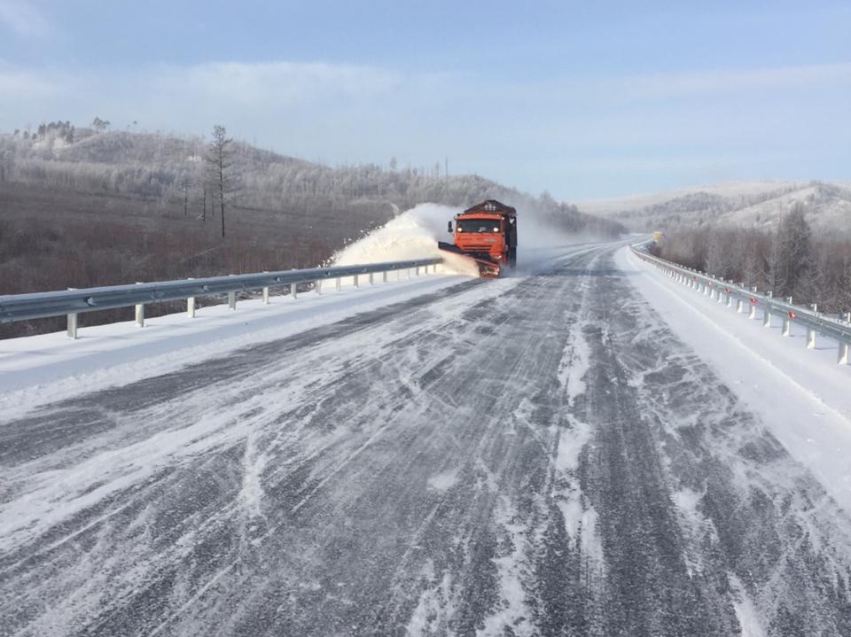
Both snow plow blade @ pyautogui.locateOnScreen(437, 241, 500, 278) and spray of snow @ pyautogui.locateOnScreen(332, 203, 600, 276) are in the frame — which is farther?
spray of snow @ pyautogui.locateOnScreen(332, 203, 600, 276)

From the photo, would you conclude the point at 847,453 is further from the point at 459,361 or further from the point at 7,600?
the point at 7,600

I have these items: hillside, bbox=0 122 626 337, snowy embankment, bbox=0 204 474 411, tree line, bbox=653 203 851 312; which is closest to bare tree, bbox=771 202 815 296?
tree line, bbox=653 203 851 312

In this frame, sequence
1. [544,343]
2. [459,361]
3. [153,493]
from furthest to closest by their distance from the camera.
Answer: [544,343] < [459,361] < [153,493]

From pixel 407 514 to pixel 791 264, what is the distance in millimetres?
114322

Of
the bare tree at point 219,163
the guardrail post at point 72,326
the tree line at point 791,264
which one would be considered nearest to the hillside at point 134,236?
the bare tree at point 219,163

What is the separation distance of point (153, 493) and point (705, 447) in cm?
456

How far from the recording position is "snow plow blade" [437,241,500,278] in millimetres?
31297

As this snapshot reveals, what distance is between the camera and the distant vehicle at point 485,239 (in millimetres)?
31562

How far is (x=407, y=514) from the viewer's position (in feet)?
15.0

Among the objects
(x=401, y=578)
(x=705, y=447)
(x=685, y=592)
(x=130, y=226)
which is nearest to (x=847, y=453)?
(x=705, y=447)

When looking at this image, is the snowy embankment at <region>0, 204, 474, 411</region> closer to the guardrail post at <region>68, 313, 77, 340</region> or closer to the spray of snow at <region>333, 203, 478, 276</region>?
the guardrail post at <region>68, 313, 77, 340</region>

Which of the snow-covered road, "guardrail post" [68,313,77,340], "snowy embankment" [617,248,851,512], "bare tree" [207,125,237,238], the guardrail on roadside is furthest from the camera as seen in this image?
"bare tree" [207,125,237,238]

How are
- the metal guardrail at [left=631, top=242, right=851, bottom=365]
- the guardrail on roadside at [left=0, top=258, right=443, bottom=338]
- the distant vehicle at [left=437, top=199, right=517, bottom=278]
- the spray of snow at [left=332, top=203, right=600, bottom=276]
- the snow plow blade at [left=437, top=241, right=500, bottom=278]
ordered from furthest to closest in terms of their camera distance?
the spray of snow at [left=332, top=203, right=600, bottom=276] < the distant vehicle at [left=437, top=199, right=517, bottom=278] < the snow plow blade at [left=437, top=241, right=500, bottom=278] < the metal guardrail at [left=631, top=242, right=851, bottom=365] < the guardrail on roadside at [left=0, top=258, right=443, bottom=338]

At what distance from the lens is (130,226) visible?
224 feet
